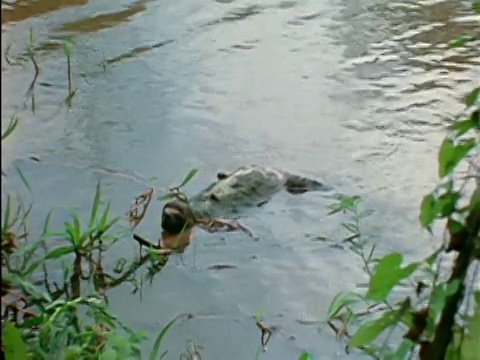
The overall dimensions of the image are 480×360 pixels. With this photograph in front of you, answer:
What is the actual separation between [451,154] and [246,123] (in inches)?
89.1

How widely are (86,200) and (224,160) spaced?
1.70 feet

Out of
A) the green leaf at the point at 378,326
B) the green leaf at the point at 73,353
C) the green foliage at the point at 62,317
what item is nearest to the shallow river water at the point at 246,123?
the green foliage at the point at 62,317

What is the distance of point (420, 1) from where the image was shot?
451 centimetres

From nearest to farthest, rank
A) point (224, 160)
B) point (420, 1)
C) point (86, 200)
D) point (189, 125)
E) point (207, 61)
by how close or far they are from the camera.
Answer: point (86, 200), point (224, 160), point (189, 125), point (207, 61), point (420, 1)

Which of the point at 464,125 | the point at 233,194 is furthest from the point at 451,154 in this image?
the point at 233,194

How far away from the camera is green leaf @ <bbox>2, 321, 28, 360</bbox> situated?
1.45 m

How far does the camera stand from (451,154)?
1069 millimetres

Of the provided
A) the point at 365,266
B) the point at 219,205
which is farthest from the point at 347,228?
the point at 219,205

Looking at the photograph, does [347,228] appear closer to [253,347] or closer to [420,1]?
[253,347]

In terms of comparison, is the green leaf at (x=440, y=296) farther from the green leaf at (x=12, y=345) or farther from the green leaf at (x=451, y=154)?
the green leaf at (x=12, y=345)

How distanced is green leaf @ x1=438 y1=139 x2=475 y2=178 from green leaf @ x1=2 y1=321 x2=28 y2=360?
0.73m

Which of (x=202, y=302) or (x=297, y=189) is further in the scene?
(x=297, y=189)

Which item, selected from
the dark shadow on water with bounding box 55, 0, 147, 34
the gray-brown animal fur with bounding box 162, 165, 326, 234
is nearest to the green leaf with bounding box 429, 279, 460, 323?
the gray-brown animal fur with bounding box 162, 165, 326, 234

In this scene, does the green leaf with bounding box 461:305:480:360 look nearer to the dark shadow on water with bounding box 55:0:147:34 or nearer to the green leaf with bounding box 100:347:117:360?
the green leaf with bounding box 100:347:117:360
